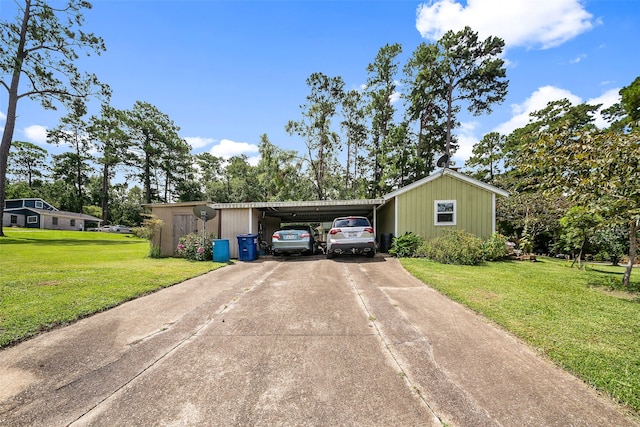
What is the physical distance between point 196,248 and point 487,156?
33676mm

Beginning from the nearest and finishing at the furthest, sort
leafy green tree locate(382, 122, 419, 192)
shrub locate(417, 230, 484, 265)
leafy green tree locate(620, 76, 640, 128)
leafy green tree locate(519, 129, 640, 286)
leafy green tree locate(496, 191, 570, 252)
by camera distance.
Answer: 1. leafy green tree locate(519, 129, 640, 286)
2. shrub locate(417, 230, 484, 265)
3. leafy green tree locate(496, 191, 570, 252)
4. leafy green tree locate(620, 76, 640, 128)
5. leafy green tree locate(382, 122, 419, 192)

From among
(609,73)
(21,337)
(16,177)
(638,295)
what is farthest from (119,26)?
(16,177)

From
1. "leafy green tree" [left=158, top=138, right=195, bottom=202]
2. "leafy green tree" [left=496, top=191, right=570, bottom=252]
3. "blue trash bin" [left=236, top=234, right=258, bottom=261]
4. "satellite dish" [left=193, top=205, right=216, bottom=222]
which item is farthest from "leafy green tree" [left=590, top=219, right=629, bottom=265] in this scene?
"leafy green tree" [left=158, top=138, right=195, bottom=202]

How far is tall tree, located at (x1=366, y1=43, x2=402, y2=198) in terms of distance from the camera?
2372cm

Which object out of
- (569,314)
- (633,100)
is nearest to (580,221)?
(569,314)

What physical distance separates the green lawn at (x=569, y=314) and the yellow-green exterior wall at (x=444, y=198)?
4.04 meters

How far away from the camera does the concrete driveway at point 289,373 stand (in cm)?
210

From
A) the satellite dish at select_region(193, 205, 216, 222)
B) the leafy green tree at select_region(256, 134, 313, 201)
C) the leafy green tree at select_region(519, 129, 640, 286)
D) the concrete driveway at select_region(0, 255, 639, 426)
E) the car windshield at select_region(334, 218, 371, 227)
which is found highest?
the leafy green tree at select_region(256, 134, 313, 201)

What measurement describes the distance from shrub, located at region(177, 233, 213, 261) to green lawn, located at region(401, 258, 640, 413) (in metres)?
7.65

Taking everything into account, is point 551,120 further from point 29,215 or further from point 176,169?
point 29,215

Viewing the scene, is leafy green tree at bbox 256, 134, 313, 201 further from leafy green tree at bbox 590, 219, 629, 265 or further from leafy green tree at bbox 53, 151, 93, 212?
leafy green tree at bbox 53, 151, 93, 212

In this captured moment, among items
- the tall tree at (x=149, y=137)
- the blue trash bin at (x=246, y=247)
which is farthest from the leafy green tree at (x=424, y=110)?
the tall tree at (x=149, y=137)

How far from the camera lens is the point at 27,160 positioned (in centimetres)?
4769

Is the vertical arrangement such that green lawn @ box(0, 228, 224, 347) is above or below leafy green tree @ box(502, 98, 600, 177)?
below
